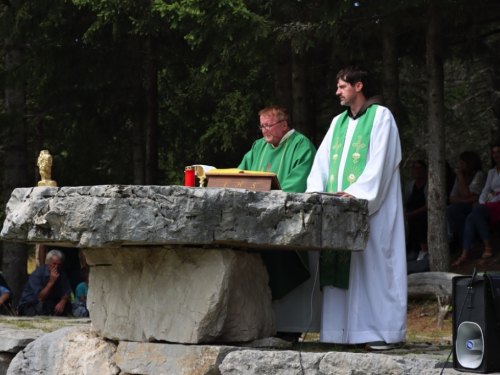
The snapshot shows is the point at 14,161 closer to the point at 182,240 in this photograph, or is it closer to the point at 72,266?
the point at 72,266

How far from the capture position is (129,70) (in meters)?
12.8

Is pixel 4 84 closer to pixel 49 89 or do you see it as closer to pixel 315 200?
pixel 49 89

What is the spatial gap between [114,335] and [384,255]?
1874 millimetres

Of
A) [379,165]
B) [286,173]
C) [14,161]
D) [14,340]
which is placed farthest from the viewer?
[14,161]

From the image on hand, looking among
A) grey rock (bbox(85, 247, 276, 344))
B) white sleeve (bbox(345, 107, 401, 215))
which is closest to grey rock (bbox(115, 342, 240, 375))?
grey rock (bbox(85, 247, 276, 344))

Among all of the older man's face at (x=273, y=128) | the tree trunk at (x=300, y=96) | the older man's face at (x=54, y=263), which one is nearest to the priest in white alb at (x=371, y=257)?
the older man's face at (x=273, y=128)

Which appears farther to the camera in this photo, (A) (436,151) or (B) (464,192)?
(B) (464,192)

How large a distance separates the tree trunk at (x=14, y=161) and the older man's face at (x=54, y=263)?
2959 mm

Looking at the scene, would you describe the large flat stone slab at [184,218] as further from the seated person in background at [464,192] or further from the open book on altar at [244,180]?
the seated person in background at [464,192]

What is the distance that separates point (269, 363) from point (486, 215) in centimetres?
578

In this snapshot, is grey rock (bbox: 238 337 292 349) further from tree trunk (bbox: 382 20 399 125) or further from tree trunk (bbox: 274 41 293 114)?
tree trunk (bbox: 274 41 293 114)

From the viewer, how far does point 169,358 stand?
539 centimetres

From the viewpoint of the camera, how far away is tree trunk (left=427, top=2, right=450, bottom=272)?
9188 millimetres

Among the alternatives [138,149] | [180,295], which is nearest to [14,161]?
[138,149]
